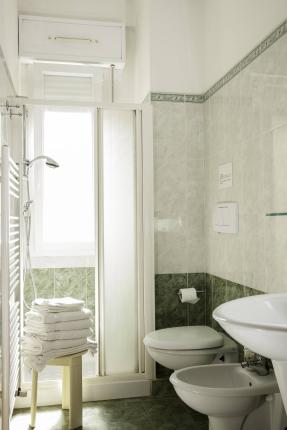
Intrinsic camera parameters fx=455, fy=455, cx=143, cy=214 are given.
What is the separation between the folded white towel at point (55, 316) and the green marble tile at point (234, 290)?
843mm

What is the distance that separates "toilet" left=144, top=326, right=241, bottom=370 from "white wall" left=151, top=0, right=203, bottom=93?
1.62 meters

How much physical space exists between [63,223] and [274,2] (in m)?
2.26

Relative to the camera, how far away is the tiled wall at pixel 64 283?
3557 mm

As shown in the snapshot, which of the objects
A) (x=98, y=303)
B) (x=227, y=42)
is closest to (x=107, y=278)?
(x=98, y=303)

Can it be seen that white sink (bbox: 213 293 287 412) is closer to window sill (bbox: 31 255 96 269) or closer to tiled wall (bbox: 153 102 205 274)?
tiled wall (bbox: 153 102 205 274)

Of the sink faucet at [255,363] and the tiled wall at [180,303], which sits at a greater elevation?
the tiled wall at [180,303]

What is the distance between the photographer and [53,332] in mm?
2494

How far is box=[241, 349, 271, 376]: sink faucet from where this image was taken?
211 cm

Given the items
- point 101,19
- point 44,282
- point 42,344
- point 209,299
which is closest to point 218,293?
point 209,299

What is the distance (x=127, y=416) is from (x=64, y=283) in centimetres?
126

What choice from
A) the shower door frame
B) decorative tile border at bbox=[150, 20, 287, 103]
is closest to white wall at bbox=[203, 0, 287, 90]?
decorative tile border at bbox=[150, 20, 287, 103]

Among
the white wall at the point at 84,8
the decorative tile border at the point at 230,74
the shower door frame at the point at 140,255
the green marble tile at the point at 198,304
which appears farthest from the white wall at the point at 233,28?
the green marble tile at the point at 198,304

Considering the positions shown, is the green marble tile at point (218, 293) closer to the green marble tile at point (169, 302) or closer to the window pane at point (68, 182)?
the green marble tile at point (169, 302)

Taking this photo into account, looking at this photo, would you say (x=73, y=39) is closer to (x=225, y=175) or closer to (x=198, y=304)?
(x=225, y=175)
